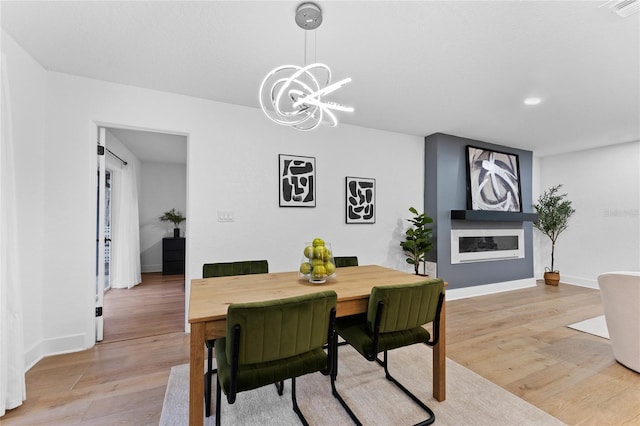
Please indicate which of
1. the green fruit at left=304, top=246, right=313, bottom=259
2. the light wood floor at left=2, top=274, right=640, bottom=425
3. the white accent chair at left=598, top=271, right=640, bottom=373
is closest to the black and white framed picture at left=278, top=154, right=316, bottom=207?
the green fruit at left=304, top=246, right=313, bottom=259

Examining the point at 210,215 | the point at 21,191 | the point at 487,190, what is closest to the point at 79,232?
the point at 21,191

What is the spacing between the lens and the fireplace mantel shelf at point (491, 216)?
14.0ft

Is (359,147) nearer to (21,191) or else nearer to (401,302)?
(401,302)

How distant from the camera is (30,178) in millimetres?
2291

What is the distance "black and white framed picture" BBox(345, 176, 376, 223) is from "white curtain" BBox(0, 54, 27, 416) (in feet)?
10.2

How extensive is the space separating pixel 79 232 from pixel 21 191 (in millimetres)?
532

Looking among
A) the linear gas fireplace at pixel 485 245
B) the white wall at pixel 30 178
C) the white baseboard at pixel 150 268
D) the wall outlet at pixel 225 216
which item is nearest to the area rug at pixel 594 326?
the linear gas fireplace at pixel 485 245

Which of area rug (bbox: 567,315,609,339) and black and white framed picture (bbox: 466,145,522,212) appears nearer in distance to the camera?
area rug (bbox: 567,315,609,339)

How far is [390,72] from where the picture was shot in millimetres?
2502

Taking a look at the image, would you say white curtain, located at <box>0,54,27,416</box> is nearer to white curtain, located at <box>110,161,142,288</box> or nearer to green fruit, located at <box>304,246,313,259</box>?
green fruit, located at <box>304,246,313,259</box>

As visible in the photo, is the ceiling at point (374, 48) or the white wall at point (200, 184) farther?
the white wall at point (200, 184)

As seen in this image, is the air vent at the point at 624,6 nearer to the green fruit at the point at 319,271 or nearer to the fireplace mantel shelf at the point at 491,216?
the green fruit at the point at 319,271

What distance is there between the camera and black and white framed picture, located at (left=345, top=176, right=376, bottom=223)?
3855 millimetres

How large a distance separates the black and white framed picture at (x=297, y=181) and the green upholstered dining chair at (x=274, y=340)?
7.15ft
